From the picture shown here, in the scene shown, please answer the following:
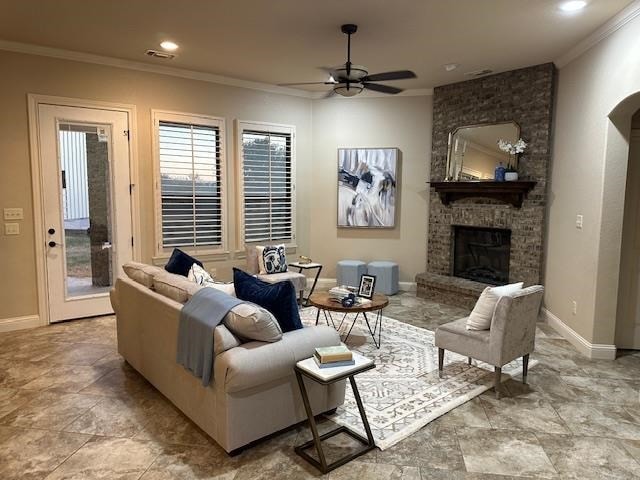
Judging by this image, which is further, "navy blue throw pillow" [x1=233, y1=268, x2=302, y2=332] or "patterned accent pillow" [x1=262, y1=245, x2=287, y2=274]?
"patterned accent pillow" [x1=262, y1=245, x2=287, y2=274]

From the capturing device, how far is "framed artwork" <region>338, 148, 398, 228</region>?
700 centimetres

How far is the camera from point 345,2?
3719 millimetres

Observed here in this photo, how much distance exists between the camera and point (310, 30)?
4.37 meters

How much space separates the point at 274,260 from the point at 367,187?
6.55 feet

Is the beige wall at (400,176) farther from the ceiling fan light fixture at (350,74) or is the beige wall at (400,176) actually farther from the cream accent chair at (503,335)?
the cream accent chair at (503,335)

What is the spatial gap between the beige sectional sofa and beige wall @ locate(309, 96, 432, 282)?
4.03 metres

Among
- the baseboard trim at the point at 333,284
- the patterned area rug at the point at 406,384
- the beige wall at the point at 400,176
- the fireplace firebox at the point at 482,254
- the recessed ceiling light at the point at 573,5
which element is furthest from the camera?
the baseboard trim at the point at 333,284

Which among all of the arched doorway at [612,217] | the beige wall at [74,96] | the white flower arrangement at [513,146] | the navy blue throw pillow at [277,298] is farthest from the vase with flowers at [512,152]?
the navy blue throw pillow at [277,298]

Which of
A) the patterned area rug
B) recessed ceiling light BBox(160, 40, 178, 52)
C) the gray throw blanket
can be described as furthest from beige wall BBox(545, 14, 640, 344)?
recessed ceiling light BBox(160, 40, 178, 52)

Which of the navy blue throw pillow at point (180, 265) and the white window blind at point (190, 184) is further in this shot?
the white window blind at point (190, 184)

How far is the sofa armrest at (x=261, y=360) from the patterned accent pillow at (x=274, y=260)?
3.23 meters

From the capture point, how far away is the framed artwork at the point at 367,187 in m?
7.00

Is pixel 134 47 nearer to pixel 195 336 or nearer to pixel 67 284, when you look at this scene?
pixel 67 284

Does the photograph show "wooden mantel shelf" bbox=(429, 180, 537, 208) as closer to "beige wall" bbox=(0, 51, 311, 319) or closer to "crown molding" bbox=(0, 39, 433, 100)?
"crown molding" bbox=(0, 39, 433, 100)
